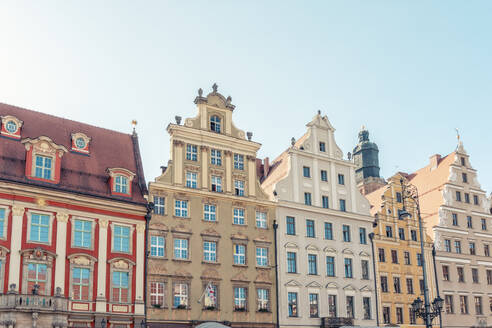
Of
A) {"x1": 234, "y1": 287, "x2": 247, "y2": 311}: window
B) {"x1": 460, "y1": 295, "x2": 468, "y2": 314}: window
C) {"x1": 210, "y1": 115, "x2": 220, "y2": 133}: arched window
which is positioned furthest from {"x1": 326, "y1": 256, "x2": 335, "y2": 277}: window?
{"x1": 460, "y1": 295, "x2": 468, "y2": 314}: window

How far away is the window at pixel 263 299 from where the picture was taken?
41.4 m

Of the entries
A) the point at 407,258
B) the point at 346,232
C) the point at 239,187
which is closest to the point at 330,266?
the point at 346,232

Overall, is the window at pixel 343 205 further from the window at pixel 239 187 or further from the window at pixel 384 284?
the window at pixel 239 187

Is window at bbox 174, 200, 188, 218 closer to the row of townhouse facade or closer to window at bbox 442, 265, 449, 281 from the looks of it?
the row of townhouse facade

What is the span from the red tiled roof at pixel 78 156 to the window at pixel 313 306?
14.5m

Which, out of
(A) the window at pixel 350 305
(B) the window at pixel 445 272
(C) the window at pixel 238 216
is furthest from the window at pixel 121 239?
(B) the window at pixel 445 272

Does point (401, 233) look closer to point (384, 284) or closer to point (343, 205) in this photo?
point (384, 284)

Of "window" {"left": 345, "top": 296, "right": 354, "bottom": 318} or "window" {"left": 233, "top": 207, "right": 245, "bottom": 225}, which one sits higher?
"window" {"left": 233, "top": 207, "right": 245, "bottom": 225}

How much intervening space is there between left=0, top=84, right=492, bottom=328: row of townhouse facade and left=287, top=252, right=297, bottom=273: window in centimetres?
8

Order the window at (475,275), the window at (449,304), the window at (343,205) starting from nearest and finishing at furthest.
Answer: the window at (343,205) → the window at (449,304) → the window at (475,275)

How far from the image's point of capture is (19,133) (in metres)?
36.7

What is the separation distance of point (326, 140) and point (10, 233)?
84.9 ft

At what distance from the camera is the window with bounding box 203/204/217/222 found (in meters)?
41.1

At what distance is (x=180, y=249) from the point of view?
129 feet
